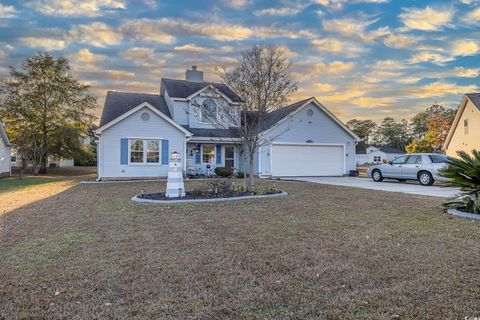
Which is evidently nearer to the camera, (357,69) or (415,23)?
(415,23)

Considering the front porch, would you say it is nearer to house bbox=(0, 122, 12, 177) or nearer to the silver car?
the silver car

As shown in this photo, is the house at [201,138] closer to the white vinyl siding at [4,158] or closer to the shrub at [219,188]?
the shrub at [219,188]

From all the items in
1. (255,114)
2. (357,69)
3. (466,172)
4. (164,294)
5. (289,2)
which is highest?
(289,2)

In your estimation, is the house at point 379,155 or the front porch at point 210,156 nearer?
the front porch at point 210,156

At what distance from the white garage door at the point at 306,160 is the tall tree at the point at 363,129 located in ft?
188

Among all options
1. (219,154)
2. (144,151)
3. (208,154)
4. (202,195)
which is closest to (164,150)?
(144,151)

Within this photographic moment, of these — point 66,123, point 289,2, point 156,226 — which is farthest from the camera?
point 66,123

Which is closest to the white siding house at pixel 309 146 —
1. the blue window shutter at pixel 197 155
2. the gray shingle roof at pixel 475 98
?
the blue window shutter at pixel 197 155

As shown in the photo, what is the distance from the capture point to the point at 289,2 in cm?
1238

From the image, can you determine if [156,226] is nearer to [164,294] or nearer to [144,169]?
[164,294]

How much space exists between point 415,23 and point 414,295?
12440 mm

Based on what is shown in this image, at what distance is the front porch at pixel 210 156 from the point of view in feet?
67.2

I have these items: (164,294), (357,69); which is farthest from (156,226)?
(357,69)

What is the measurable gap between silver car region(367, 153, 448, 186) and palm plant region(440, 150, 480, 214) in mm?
7007
